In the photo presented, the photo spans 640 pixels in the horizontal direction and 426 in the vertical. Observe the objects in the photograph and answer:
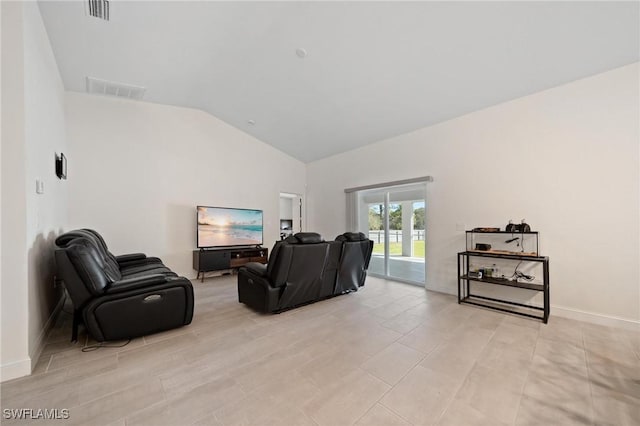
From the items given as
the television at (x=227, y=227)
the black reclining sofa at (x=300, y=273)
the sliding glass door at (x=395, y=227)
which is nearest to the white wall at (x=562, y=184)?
the sliding glass door at (x=395, y=227)

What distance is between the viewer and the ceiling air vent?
2529 millimetres

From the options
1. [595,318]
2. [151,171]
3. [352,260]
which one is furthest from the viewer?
[151,171]

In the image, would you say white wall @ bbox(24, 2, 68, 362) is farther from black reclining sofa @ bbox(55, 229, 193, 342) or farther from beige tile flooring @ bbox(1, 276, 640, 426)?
beige tile flooring @ bbox(1, 276, 640, 426)

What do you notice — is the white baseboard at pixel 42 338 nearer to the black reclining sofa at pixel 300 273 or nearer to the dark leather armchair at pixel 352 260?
the black reclining sofa at pixel 300 273

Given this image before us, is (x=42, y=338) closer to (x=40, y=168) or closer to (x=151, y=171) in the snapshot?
(x=40, y=168)

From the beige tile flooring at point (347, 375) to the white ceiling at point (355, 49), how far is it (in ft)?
9.86

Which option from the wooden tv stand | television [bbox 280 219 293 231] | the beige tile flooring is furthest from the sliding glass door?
television [bbox 280 219 293 231]

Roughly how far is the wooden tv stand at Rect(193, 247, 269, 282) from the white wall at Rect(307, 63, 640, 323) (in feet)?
11.9

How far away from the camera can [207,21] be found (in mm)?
2910

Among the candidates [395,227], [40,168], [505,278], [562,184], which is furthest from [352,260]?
[40,168]

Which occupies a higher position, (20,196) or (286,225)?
(20,196)

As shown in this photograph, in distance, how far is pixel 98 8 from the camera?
2600 millimetres

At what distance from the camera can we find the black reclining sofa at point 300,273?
3.07 metres

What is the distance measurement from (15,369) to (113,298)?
2.26ft
